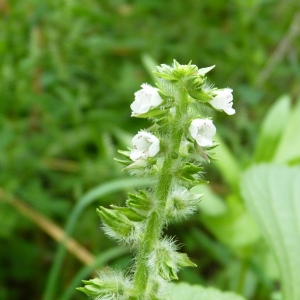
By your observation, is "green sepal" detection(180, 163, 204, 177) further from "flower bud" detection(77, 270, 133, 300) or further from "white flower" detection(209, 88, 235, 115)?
"flower bud" detection(77, 270, 133, 300)

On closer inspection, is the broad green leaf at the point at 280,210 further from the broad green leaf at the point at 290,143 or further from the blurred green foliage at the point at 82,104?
the blurred green foliage at the point at 82,104

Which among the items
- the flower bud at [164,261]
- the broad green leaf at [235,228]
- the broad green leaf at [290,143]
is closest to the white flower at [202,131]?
the flower bud at [164,261]

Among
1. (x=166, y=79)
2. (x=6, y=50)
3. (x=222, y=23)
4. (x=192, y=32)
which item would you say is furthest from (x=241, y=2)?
(x=166, y=79)

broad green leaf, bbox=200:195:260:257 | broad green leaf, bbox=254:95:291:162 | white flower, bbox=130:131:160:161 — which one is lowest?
white flower, bbox=130:131:160:161

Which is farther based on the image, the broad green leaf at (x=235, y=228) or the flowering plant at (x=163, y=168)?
the broad green leaf at (x=235, y=228)

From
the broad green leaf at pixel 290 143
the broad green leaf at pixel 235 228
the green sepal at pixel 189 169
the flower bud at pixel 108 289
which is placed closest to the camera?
the green sepal at pixel 189 169

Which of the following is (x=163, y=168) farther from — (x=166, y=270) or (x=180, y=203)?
(x=166, y=270)

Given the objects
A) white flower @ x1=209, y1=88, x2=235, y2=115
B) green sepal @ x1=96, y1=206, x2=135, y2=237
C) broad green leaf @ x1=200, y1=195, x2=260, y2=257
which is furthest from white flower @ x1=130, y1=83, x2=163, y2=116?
broad green leaf @ x1=200, y1=195, x2=260, y2=257
